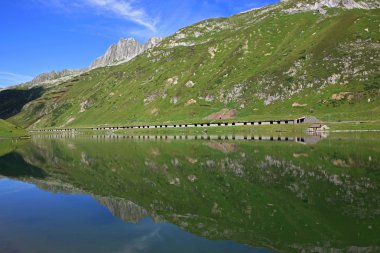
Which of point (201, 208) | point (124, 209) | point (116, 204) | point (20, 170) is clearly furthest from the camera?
point (20, 170)

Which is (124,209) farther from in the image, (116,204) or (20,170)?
(20,170)

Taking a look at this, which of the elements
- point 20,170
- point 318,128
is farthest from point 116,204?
Result: point 318,128

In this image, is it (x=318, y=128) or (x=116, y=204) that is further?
(x=318, y=128)

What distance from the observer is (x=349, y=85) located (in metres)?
164

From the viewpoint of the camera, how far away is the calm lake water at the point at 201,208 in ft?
67.7

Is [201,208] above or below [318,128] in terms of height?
below

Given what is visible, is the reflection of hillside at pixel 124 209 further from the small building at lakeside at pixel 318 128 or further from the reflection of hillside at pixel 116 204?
the small building at lakeside at pixel 318 128

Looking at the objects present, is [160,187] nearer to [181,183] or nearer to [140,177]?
[181,183]

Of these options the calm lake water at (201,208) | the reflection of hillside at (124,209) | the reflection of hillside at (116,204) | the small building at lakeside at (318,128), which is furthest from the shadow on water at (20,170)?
the small building at lakeside at (318,128)

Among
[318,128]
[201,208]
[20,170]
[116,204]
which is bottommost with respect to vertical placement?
[20,170]

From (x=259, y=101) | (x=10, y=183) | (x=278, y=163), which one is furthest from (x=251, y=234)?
(x=259, y=101)

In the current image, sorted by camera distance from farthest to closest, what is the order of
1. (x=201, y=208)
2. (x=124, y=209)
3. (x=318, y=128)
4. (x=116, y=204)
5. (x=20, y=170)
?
(x=318, y=128) < (x=20, y=170) < (x=116, y=204) < (x=124, y=209) < (x=201, y=208)

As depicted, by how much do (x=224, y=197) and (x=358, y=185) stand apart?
43.3ft

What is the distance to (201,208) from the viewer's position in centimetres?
2902
